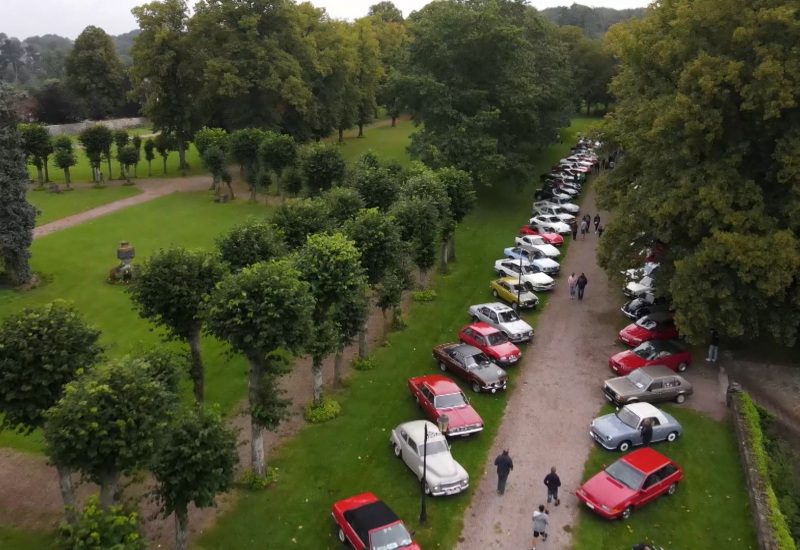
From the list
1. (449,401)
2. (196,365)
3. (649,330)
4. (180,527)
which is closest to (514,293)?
(649,330)

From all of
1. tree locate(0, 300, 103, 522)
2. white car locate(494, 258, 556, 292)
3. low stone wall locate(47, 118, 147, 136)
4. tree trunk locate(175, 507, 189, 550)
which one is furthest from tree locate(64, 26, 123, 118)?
tree trunk locate(175, 507, 189, 550)

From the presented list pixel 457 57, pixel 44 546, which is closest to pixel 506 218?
pixel 457 57

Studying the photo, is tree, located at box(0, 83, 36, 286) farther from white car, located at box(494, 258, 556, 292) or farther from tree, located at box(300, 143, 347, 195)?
white car, located at box(494, 258, 556, 292)

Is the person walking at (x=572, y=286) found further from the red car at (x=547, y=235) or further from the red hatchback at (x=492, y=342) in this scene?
the red hatchback at (x=492, y=342)

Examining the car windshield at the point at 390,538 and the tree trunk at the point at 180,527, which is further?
the car windshield at the point at 390,538

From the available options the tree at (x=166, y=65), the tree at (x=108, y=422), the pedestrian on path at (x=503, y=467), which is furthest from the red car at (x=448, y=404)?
the tree at (x=166, y=65)

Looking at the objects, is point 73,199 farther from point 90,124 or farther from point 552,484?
point 552,484

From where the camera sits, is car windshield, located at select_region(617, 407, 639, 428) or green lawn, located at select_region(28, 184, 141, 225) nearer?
car windshield, located at select_region(617, 407, 639, 428)

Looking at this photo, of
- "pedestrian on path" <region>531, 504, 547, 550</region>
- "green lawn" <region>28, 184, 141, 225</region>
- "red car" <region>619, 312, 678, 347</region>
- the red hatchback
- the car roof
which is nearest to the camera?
"pedestrian on path" <region>531, 504, 547, 550</region>
